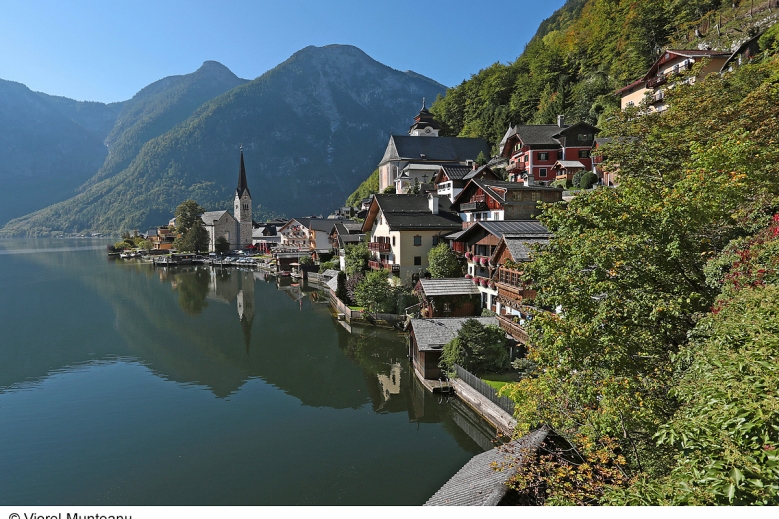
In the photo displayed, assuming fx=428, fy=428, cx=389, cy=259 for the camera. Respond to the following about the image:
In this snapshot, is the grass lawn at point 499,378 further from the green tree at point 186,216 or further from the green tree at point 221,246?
the green tree at point 186,216

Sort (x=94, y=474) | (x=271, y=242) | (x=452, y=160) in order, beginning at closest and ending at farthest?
1. (x=94, y=474)
2. (x=452, y=160)
3. (x=271, y=242)

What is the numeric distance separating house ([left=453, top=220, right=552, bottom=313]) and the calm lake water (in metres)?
7.66

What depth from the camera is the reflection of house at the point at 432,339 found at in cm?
2394

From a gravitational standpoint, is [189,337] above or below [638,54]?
below

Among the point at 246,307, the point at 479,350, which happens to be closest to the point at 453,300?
the point at 479,350

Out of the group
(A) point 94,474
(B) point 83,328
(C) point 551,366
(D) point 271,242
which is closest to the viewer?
(C) point 551,366

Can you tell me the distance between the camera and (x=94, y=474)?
1656 centimetres

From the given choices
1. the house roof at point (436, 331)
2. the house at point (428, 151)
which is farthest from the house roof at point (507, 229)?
the house at point (428, 151)

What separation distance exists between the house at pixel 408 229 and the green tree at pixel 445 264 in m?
4.21

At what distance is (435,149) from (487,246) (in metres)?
55.6

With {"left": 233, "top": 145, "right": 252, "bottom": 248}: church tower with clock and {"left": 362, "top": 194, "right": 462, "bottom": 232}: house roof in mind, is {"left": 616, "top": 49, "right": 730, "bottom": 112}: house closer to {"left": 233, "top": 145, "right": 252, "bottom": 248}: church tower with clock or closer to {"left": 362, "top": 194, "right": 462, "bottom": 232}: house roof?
{"left": 362, "top": 194, "right": 462, "bottom": 232}: house roof

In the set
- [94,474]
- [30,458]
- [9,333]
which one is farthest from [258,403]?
[9,333]

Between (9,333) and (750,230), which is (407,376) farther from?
(9,333)

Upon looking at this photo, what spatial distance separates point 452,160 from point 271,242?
195 ft
